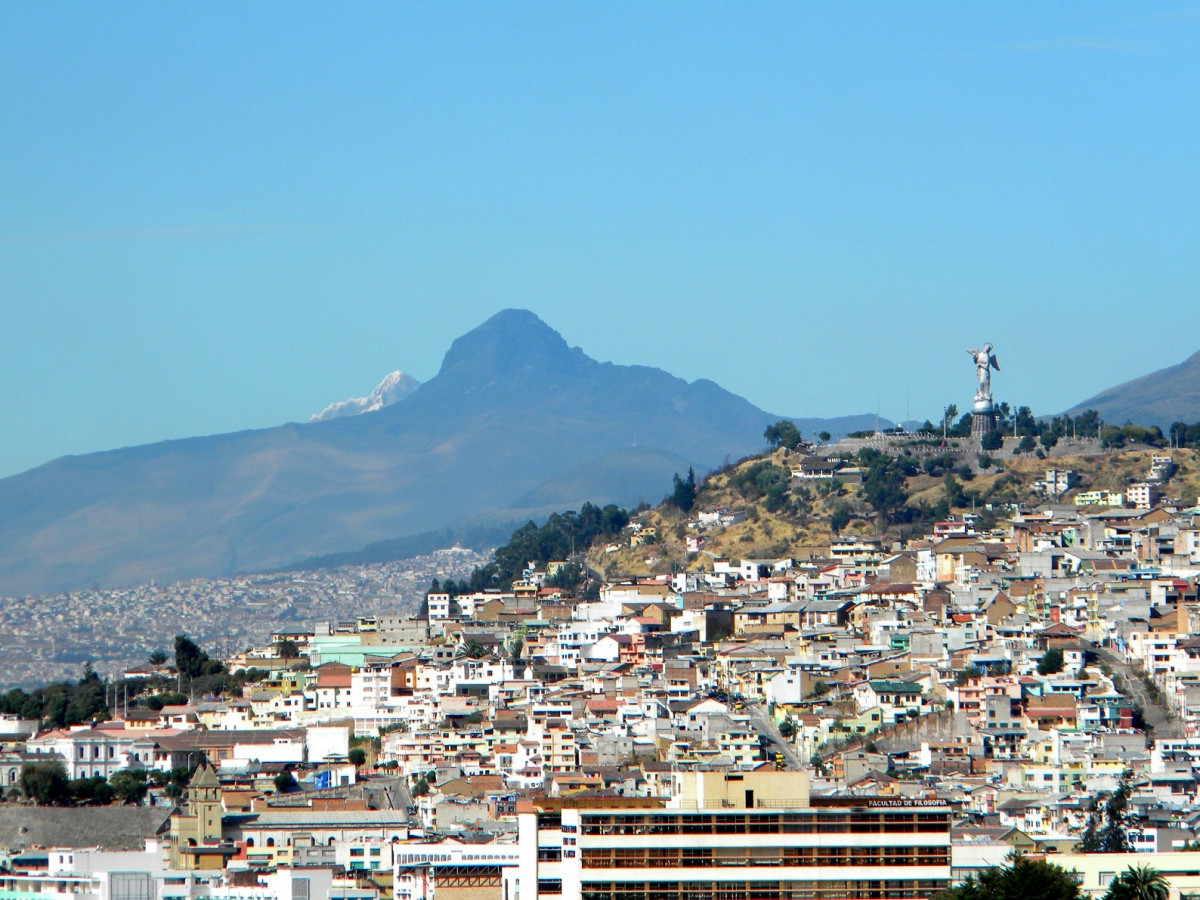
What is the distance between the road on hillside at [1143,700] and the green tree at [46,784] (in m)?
28.6

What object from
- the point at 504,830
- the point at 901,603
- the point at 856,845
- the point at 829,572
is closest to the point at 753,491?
the point at 829,572

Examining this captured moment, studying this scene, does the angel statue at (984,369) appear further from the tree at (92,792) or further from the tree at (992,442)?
the tree at (92,792)

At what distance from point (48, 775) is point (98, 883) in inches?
709

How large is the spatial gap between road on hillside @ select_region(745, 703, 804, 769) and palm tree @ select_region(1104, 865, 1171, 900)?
2064 centimetres

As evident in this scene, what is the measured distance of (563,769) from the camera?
73.7m

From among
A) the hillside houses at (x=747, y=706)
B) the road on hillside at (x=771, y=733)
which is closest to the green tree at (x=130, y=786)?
the hillside houses at (x=747, y=706)

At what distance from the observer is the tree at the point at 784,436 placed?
431ft

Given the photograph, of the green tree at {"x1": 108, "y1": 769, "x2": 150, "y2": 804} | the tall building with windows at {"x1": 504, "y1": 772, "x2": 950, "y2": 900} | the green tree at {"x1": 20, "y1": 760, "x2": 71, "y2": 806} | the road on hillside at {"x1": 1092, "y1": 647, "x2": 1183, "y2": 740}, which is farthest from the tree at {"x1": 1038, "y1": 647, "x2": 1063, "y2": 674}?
the tall building with windows at {"x1": 504, "y1": 772, "x2": 950, "y2": 900}

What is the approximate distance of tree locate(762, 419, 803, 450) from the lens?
13150cm

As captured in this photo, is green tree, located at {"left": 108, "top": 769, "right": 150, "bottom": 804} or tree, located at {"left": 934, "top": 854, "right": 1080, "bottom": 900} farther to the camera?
green tree, located at {"left": 108, "top": 769, "right": 150, "bottom": 804}

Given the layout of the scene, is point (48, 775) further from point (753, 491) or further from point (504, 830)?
point (753, 491)

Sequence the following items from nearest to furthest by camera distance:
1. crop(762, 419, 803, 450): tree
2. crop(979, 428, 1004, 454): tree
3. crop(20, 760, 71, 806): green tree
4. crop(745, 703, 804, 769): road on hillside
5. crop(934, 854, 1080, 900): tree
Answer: crop(934, 854, 1080, 900): tree < crop(745, 703, 804, 769): road on hillside < crop(20, 760, 71, 806): green tree < crop(979, 428, 1004, 454): tree < crop(762, 419, 803, 450): tree

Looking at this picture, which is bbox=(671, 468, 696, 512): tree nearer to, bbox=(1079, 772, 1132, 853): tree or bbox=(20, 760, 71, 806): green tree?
bbox=(20, 760, 71, 806): green tree

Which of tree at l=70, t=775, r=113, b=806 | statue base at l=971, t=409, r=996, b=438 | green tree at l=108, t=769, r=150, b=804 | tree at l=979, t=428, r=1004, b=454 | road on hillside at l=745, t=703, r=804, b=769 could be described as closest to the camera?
road on hillside at l=745, t=703, r=804, b=769
